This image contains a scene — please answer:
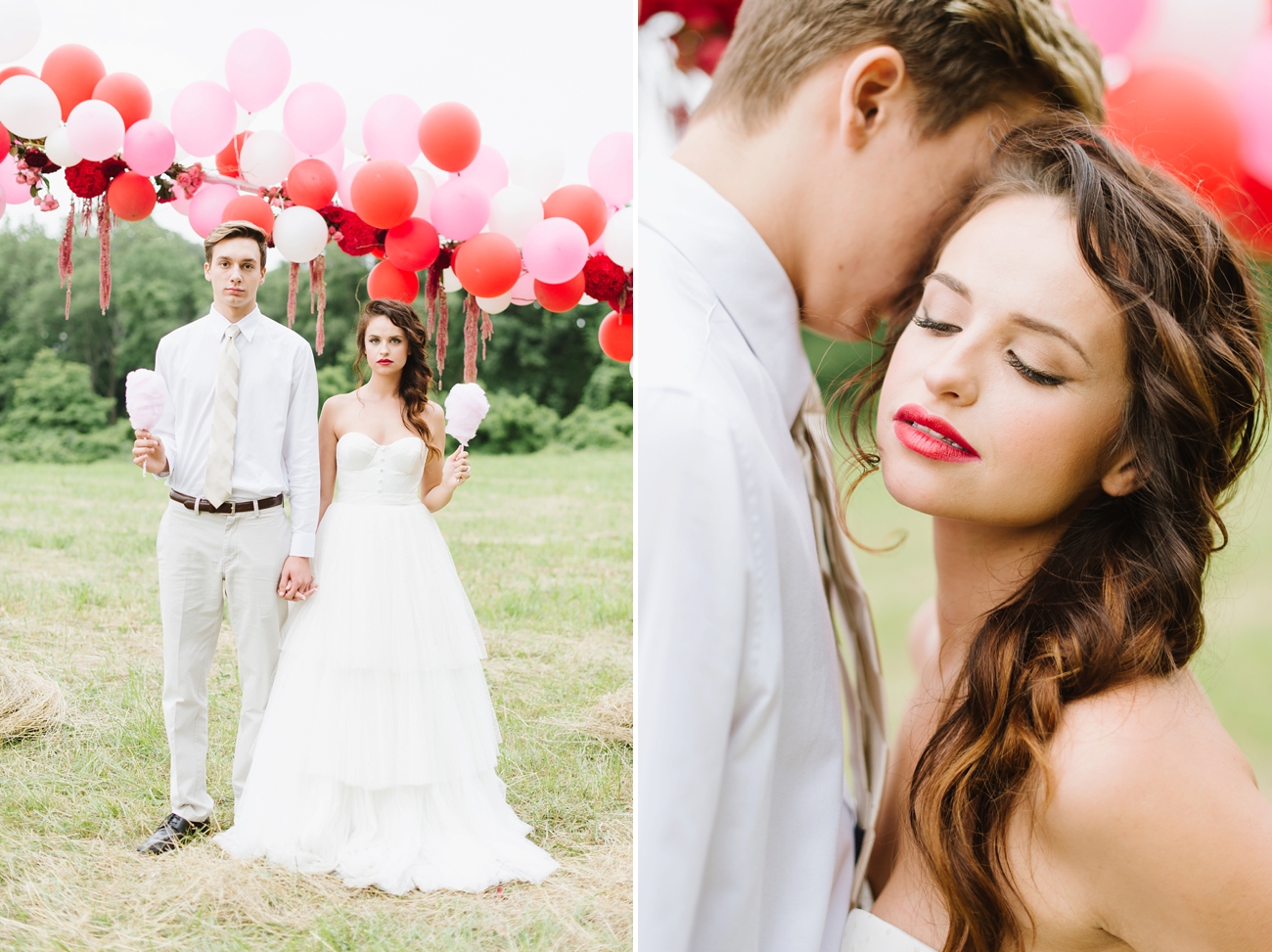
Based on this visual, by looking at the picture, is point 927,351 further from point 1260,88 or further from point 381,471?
point 381,471

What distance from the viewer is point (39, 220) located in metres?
1.69

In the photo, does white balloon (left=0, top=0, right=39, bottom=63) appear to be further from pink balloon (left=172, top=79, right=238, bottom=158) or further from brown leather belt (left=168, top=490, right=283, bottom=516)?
brown leather belt (left=168, top=490, right=283, bottom=516)

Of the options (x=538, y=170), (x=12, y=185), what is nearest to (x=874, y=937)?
(x=538, y=170)

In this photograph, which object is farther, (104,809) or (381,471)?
(381,471)

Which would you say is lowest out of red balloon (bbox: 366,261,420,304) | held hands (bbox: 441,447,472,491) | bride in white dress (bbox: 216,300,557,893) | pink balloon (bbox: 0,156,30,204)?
bride in white dress (bbox: 216,300,557,893)

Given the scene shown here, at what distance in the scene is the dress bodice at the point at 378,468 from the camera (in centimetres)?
179

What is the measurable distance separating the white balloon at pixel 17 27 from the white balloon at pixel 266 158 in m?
0.40

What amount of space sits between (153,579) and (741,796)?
1.19 m

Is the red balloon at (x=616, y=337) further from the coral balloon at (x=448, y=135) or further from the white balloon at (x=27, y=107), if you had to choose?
the white balloon at (x=27, y=107)

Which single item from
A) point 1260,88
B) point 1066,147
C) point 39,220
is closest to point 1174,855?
point 1066,147

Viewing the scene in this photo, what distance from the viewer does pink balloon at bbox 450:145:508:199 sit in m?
1.78

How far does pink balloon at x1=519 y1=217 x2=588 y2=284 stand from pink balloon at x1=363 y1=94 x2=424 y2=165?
112 millimetres

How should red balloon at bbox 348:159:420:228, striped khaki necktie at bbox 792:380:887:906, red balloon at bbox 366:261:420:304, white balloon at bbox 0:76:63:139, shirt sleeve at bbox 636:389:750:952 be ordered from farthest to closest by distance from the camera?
red balloon at bbox 366:261:420:304 → red balloon at bbox 348:159:420:228 → white balloon at bbox 0:76:63:139 → striped khaki necktie at bbox 792:380:887:906 → shirt sleeve at bbox 636:389:750:952

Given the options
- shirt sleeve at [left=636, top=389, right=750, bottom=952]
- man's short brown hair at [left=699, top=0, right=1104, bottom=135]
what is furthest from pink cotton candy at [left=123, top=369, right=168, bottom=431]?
man's short brown hair at [left=699, top=0, right=1104, bottom=135]
